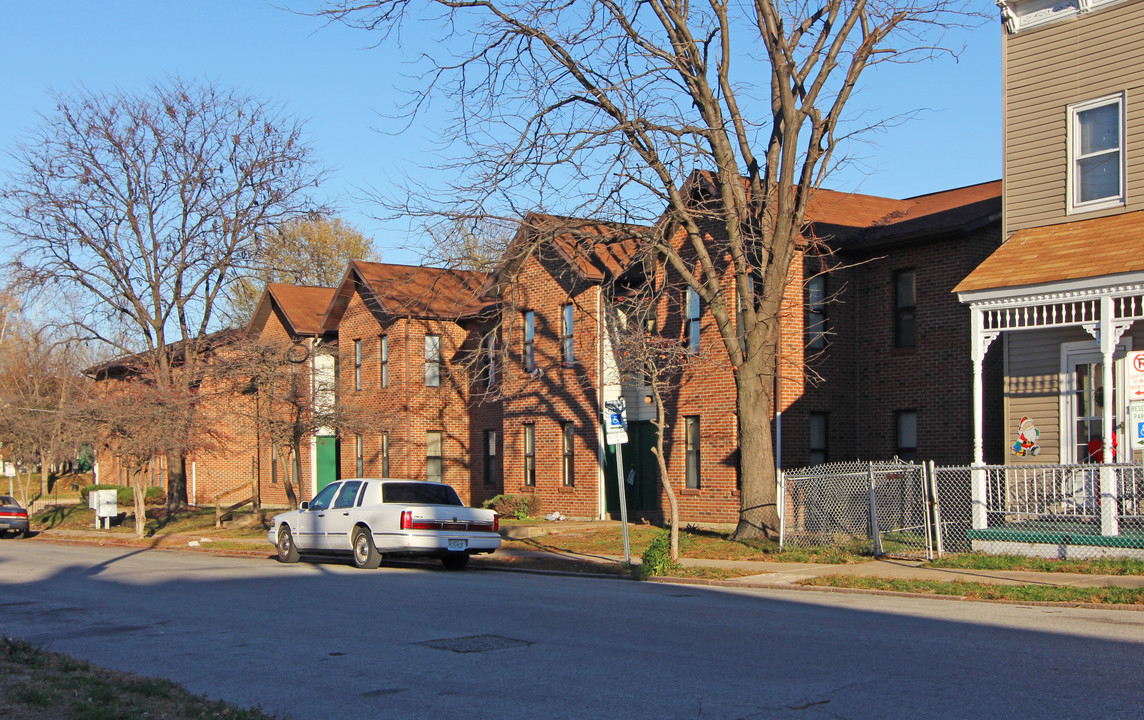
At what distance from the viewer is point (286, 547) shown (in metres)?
20.4

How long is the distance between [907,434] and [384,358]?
17.9m

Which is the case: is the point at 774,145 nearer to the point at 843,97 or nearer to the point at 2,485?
Result: the point at 843,97

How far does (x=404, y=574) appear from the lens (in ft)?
56.6

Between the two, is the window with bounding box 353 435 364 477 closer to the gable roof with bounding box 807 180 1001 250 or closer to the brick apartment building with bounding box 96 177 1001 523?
the brick apartment building with bounding box 96 177 1001 523

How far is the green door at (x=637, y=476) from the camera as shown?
1078 inches

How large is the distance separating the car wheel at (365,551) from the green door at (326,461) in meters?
21.3

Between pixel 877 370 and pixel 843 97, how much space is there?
24.3ft

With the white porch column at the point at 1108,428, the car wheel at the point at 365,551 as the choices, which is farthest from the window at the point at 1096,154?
the car wheel at the point at 365,551

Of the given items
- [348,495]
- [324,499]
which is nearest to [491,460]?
[324,499]

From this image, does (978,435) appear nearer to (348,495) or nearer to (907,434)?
(907,434)

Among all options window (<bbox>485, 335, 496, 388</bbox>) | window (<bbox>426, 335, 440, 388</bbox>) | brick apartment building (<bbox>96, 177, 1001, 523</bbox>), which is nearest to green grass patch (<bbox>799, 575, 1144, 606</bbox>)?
brick apartment building (<bbox>96, 177, 1001, 523</bbox>)

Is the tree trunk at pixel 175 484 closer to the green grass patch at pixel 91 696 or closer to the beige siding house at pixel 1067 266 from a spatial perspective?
the beige siding house at pixel 1067 266

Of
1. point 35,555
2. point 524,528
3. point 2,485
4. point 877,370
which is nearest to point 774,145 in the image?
point 877,370

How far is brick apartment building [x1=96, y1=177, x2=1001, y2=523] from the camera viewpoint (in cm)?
2289
